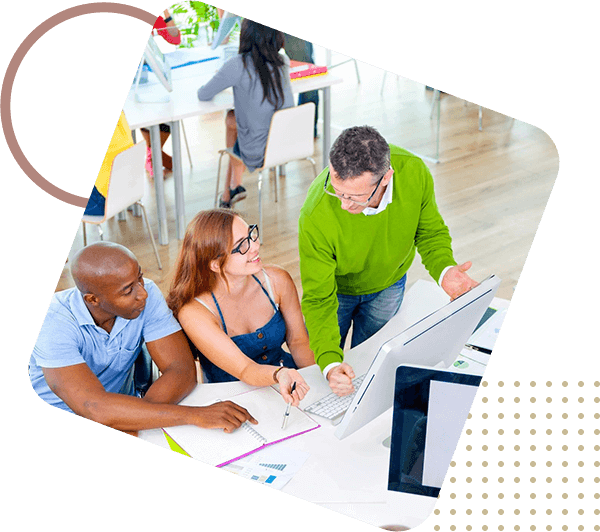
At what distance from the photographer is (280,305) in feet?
9.04

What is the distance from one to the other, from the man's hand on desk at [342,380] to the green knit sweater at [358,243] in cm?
6

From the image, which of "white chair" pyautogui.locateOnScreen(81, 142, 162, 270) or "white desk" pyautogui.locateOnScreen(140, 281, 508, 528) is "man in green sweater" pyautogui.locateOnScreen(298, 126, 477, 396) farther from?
"white chair" pyautogui.locateOnScreen(81, 142, 162, 270)

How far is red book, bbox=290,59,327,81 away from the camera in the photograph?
2934 millimetres

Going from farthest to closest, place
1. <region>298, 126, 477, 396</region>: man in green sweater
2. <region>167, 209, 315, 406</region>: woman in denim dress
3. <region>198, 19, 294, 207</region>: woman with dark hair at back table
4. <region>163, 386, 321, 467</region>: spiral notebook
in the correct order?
<region>198, 19, 294, 207</region>: woman with dark hair at back table → <region>167, 209, 315, 406</region>: woman in denim dress → <region>298, 126, 477, 396</region>: man in green sweater → <region>163, 386, 321, 467</region>: spiral notebook

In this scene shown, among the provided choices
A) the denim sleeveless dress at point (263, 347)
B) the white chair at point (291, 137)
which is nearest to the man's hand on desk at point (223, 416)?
the denim sleeveless dress at point (263, 347)

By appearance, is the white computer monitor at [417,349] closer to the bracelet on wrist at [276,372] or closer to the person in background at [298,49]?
the bracelet on wrist at [276,372]

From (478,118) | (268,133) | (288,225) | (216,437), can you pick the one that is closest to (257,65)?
(268,133)

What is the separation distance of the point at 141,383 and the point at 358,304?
0.85 metres

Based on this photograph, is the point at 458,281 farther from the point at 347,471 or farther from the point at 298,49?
the point at 298,49

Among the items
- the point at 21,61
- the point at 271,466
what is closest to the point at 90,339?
the point at 271,466

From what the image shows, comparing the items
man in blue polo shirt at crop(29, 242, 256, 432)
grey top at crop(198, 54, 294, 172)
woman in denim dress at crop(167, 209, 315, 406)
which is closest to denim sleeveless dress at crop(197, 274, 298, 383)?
woman in denim dress at crop(167, 209, 315, 406)

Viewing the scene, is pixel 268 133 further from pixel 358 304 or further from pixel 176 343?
pixel 176 343

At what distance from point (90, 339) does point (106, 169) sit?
0.56 meters

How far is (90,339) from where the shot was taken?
250 cm
